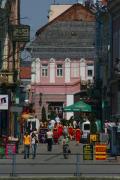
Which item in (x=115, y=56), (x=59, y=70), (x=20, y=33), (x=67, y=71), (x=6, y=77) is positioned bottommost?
(x=67, y=71)

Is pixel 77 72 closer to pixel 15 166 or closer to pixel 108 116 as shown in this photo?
pixel 108 116

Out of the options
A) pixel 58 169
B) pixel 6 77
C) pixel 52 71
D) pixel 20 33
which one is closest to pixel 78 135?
pixel 6 77

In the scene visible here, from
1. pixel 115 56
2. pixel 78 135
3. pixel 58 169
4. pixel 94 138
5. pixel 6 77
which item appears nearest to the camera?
pixel 58 169

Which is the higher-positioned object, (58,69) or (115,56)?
(115,56)

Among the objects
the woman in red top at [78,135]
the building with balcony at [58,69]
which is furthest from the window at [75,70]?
the woman in red top at [78,135]

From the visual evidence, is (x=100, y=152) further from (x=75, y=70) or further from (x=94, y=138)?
(x=75, y=70)

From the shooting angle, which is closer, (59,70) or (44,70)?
(44,70)

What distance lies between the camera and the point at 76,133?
63.3 metres

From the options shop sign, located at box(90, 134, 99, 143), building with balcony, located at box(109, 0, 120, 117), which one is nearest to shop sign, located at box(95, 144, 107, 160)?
shop sign, located at box(90, 134, 99, 143)

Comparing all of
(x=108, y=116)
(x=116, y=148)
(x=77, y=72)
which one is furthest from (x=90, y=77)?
(x=116, y=148)

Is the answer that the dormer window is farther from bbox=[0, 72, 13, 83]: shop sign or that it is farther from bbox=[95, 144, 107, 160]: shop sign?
bbox=[95, 144, 107, 160]: shop sign

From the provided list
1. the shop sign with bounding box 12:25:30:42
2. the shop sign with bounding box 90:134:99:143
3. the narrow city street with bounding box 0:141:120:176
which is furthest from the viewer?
the shop sign with bounding box 90:134:99:143

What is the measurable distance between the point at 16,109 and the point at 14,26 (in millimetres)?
5605

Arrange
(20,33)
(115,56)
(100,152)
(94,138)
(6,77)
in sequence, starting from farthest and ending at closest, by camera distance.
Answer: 1. (115,56)
2. (94,138)
3. (20,33)
4. (6,77)
5. (100,152)
